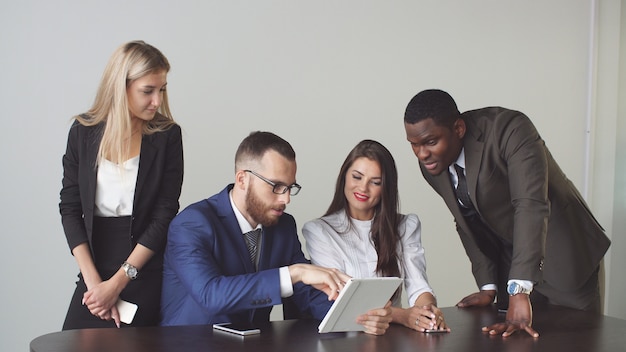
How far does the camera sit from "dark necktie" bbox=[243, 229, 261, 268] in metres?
2.86

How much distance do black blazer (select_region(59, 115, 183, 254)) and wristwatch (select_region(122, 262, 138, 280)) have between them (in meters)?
0.10

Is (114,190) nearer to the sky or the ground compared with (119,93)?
nearer to the ground

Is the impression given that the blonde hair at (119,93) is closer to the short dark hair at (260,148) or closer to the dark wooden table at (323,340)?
the short dark hair at (260,148)

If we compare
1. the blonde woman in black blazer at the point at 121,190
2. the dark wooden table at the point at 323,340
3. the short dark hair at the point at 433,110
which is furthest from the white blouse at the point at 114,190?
the short dark hair at the point at 433,110

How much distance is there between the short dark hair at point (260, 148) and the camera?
2.85 m

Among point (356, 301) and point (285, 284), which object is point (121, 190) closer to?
point (285, 284)

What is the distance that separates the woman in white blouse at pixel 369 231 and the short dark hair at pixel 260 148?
0.58 meters

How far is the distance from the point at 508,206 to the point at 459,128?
382mm

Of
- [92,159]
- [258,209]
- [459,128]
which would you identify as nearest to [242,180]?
[258,209]

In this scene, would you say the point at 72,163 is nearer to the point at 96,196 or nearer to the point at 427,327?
the point at 96,196

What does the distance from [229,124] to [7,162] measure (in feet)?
4.18

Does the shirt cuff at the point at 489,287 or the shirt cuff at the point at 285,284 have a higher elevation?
the shirt cuff at the point at 285,284

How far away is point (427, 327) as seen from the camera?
2.53m

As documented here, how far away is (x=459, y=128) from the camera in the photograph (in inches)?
118
